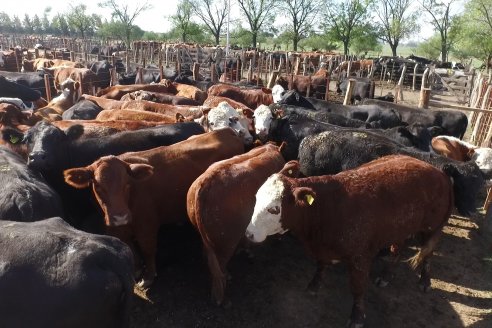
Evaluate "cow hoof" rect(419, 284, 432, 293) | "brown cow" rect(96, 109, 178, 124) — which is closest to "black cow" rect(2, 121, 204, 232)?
"brown cow" rect(96, 109, 178, 124)

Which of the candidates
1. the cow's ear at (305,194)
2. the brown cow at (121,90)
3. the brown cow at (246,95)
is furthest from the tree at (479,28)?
the cow's ear at (305,194)

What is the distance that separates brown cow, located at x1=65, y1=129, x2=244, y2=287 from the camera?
370 cm

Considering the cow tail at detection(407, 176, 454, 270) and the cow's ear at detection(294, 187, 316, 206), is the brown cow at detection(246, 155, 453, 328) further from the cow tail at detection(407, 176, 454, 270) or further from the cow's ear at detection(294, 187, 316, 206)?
the cow tail at detection(407, 176, 454, 270)

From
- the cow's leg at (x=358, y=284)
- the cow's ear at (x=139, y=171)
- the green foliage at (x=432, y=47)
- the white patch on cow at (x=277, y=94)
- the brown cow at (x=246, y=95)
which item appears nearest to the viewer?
the cow's leg at (x=358, y=284)

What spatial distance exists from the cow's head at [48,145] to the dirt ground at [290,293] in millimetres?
1671

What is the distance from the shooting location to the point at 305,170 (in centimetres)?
591

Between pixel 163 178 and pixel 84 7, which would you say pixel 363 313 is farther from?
pixel 84 7

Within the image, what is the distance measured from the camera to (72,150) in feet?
16.7

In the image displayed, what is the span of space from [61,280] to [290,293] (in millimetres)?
2648

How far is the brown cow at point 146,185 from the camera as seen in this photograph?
12.1 feet

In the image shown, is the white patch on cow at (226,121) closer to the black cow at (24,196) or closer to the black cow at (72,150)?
the black cow at (72,150)

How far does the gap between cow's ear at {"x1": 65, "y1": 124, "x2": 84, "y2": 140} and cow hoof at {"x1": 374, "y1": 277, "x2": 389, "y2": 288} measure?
14.3ft

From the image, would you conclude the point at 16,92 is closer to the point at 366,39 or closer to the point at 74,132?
the point at 74,132

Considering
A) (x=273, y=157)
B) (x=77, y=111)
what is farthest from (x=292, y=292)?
(x=77, y=111)
